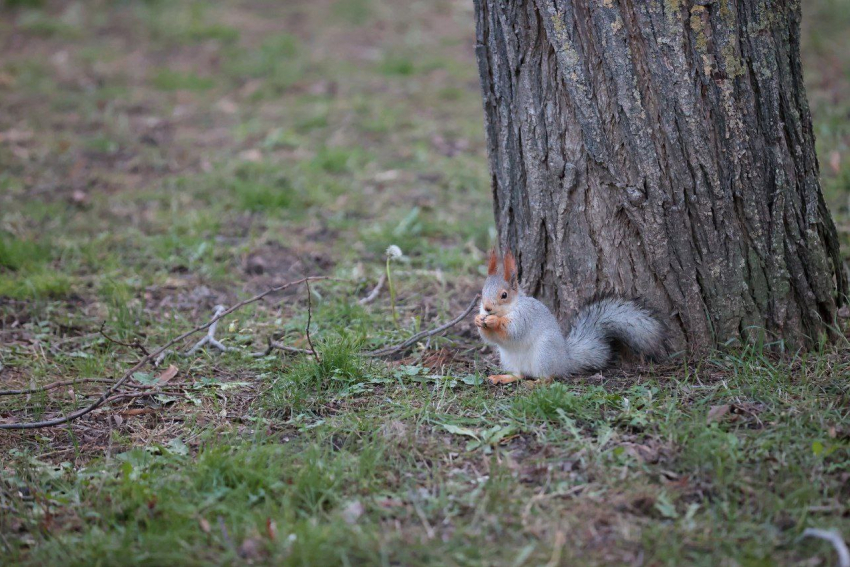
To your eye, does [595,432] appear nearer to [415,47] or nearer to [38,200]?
[38,200]

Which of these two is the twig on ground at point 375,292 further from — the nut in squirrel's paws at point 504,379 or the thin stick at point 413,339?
the nut in squirrel's paws at point 504,379

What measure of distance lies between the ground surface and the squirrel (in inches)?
3.9

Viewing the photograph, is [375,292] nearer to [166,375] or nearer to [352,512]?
[166,375]

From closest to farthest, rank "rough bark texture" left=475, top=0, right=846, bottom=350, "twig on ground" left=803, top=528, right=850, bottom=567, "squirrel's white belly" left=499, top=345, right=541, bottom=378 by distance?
1. "twig on ground" left=803, top=528, right=850, bottom=567
2. "rough bark texture" left=475, top=0, right=846, bottom=350
3. "squirrel's white belly" left=499, top=345, right=541, bottom=378

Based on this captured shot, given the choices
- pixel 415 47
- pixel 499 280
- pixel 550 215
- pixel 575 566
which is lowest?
pixel 575 566

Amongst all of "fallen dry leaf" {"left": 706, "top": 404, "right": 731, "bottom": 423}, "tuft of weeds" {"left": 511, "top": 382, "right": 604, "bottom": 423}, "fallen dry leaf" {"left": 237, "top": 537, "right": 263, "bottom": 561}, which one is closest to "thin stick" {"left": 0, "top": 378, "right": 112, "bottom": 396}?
"fallen dry leaf" {"left": 237, "top": 537, "right": 263, "bottom": 561}

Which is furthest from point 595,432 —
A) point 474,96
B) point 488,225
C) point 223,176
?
point 474,96

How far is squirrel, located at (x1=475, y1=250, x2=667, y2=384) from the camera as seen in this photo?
9.52ft

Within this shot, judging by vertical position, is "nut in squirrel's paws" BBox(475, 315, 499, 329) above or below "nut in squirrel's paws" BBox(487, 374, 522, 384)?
above

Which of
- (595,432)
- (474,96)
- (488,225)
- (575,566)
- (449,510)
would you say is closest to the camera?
(575,566)

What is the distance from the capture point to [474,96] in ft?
22.5

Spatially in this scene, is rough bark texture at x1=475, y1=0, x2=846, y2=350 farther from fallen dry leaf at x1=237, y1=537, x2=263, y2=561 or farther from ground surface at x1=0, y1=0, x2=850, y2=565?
fallen dry leaf at x1=237, y1=537, x2=263, y2=561

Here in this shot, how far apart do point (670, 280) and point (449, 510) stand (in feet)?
4.04

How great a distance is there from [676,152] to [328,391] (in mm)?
1485
